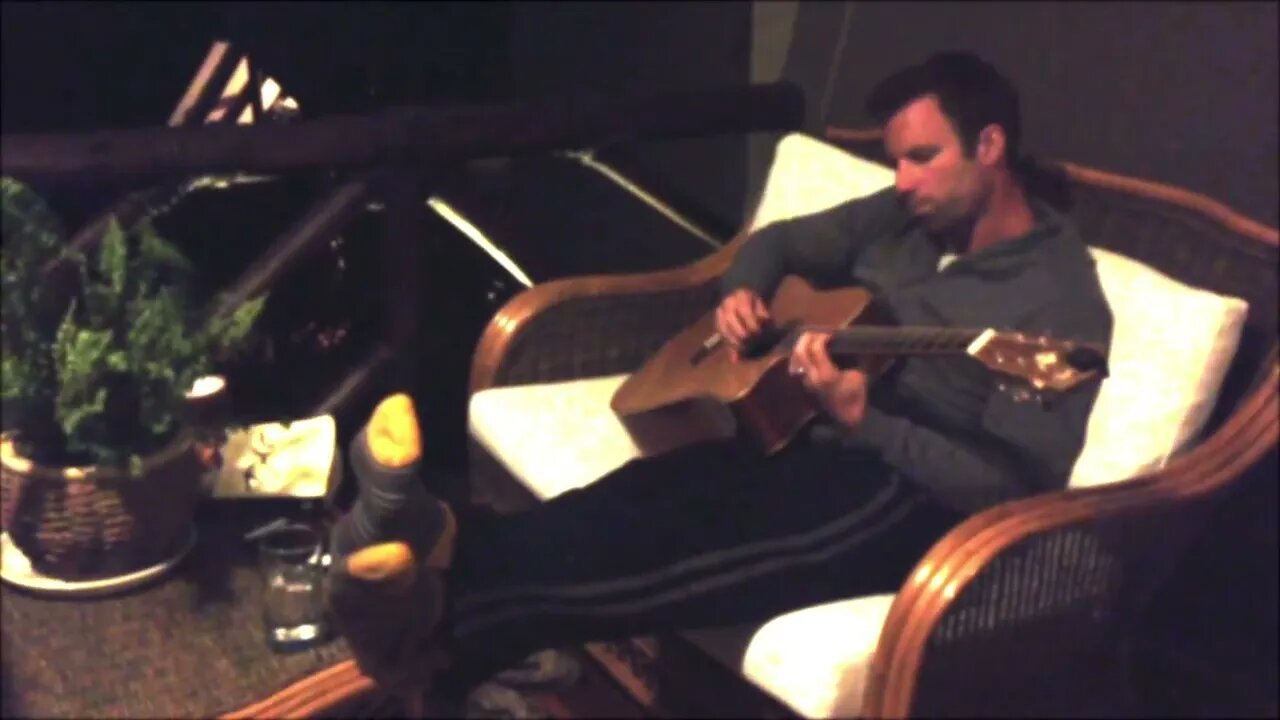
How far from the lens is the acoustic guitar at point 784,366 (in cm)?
149

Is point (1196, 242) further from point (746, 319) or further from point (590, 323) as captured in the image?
point (590, 323)

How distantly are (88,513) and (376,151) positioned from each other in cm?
83

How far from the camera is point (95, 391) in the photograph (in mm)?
1517

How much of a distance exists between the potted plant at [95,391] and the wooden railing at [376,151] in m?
0.43

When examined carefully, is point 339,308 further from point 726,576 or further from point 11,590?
point 726,576

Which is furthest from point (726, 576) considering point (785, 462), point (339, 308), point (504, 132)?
point (339, 308)

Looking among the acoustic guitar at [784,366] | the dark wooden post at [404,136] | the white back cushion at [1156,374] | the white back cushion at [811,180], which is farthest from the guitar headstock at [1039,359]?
the dark wooden post at [404,136]

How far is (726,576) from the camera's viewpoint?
1.58 meters

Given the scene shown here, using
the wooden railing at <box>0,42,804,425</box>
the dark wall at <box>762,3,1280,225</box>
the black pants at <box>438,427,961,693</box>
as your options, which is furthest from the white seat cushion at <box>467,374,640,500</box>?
the dark wall at <box>762,3,1280,225</box>

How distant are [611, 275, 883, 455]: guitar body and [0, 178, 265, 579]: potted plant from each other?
589 millimetres

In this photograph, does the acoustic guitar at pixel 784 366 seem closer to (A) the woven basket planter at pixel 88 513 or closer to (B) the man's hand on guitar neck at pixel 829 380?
(B) the man's hand on guitar neck at pixel 829 380

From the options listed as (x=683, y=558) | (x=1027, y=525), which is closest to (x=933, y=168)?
(x=1027, y=525)

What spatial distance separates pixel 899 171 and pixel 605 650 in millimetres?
925

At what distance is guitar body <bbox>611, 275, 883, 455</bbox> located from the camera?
170cm
